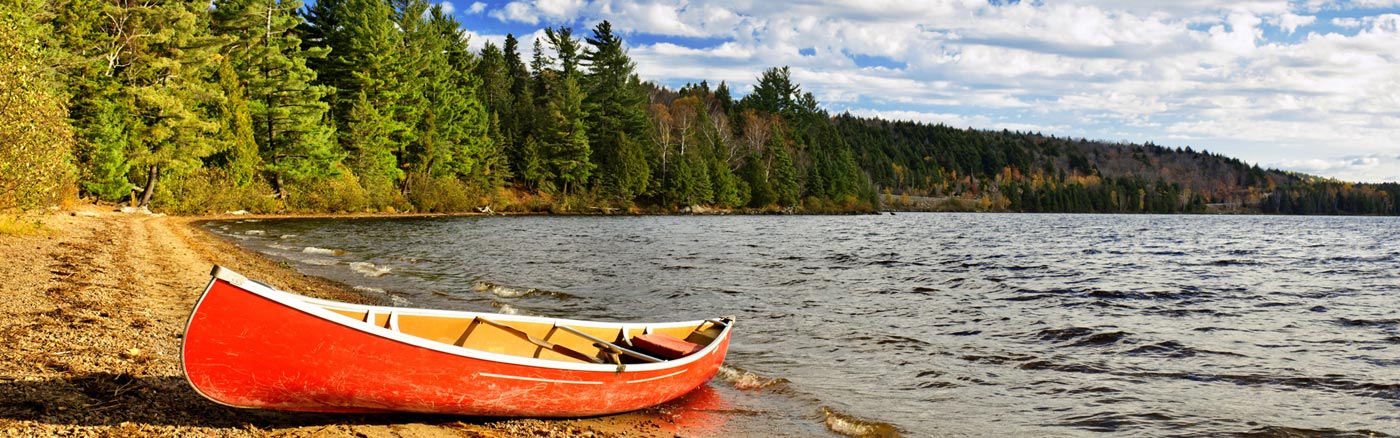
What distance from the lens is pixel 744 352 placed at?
1187cm

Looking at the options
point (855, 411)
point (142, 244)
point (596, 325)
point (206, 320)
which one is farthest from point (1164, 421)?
point (142, 244)

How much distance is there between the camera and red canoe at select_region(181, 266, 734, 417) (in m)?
5.62

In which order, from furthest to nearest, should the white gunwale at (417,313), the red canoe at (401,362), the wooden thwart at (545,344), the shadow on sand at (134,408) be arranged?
1. the wooden thwart at (545,344)
2. the shadow on sand at (134,408)
3. the red canoe at (401,362)
4. the white gunwale at (417,313)

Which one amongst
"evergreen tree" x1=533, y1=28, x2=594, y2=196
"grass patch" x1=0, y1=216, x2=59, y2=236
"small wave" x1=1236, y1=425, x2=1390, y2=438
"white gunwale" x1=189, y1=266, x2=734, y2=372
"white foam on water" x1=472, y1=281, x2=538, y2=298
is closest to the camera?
"white gunwale" x1=189, y1=266, x2=734, y2=372

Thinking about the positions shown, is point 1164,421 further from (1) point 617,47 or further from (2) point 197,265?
(1) point 617,47

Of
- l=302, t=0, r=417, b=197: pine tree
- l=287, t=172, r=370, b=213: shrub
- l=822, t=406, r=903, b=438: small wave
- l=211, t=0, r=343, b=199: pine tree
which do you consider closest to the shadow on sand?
l=822, t=406, r=903, b=438: small wave

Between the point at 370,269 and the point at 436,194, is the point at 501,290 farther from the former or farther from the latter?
the point at 436,194

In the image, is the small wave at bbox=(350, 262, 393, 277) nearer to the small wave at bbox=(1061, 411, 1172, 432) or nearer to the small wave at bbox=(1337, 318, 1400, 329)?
the small wave at bbox=(1061, 411, 1172, 432)

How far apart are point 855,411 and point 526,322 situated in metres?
3.78

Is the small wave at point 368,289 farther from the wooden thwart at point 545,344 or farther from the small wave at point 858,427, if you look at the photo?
the small wave at point 858,427

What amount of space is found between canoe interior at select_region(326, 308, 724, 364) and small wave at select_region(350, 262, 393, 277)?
13351 millimetres

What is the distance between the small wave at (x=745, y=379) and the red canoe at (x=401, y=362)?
1236 mm

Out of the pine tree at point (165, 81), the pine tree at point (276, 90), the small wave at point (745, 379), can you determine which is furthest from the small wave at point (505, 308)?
the pine tree at point (276, 90)

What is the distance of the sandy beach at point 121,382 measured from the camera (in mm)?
5891
